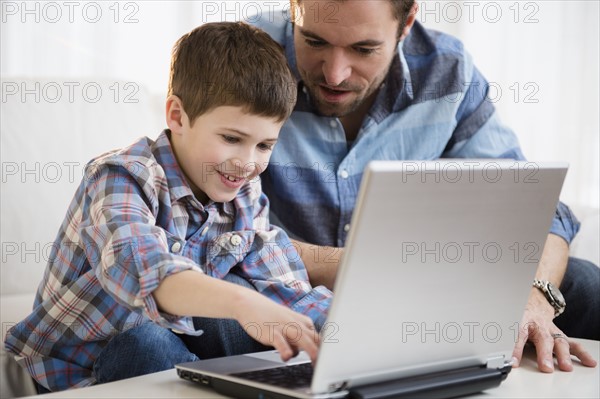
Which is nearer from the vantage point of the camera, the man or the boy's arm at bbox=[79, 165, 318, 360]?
the boy's arm at bbox=[79, 165, 318, 360]

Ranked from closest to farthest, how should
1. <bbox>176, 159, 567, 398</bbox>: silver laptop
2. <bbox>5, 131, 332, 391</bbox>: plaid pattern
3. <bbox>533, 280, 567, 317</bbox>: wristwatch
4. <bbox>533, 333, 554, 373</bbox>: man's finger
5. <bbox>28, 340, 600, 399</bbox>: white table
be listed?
<bbox>176, 159, 567, 398</bbox>: silver laptop
<bbox>28, 340, 600, 399</bbox>: white table
<bbox>5, 131, 332, 391</bbox>: plaid pattern
<bbox>533, 333, 554, 373</bbox>: man's finger
<bbox>533, 280, 567, 317</bbox>: wristwatch

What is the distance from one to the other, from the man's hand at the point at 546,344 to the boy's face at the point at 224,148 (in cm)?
48

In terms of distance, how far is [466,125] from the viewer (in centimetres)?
189

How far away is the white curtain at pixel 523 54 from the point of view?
2379mm

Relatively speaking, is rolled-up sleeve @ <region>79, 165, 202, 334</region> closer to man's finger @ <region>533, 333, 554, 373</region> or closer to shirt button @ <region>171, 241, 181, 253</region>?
shirt button @ <region>171, 241, 181, 253</region>

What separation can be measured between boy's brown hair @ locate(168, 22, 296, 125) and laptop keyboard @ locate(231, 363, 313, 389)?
46cm

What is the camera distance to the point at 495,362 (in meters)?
1.03

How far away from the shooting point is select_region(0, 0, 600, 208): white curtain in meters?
2.38

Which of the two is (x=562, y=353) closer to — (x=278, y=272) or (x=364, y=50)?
(x=278, y=272)

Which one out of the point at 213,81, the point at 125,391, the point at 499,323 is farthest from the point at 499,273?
the point at 213,81

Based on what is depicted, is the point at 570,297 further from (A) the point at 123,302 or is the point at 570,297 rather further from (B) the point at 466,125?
(A) the point at 123,302

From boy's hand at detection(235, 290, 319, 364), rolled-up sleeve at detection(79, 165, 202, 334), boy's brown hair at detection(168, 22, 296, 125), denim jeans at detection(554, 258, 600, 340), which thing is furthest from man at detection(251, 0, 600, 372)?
boy's hand at detection(235, 290, 319, 364)

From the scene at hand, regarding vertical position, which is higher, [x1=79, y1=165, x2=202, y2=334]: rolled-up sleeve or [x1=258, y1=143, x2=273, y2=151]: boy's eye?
[x1=258, y1=143, x2=273, y2=151]: boy's eye

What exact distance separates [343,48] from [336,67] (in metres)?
0.04
